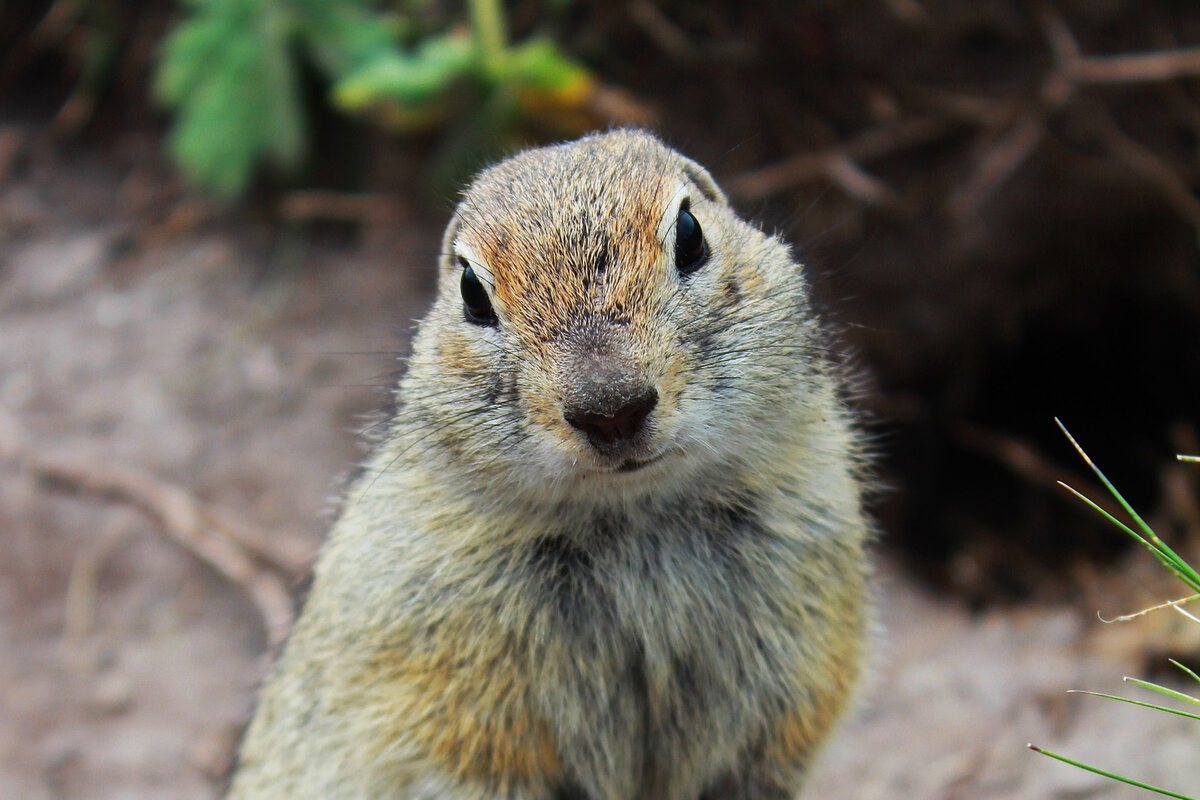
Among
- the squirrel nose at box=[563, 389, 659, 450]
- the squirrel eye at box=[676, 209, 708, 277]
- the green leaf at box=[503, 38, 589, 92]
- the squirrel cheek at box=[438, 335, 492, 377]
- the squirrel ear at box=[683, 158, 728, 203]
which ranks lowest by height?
the squirrel nose at box=[563, 389, 659, 450]

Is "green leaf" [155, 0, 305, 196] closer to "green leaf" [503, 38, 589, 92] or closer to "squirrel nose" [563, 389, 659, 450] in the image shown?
"green leaf" [503, 38, 589, 92]

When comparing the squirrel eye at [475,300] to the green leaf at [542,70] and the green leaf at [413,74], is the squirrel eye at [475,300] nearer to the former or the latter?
the green leaf at [413,74]

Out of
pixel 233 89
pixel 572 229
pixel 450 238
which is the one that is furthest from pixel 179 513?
pixel 572 229

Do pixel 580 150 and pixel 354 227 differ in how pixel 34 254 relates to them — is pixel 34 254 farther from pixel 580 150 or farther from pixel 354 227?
pixel 580 150

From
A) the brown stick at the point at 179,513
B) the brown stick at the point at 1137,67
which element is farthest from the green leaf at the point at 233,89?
the brown stick at the point at 1137,67

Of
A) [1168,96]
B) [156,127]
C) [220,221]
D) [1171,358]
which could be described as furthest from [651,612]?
[156,127]

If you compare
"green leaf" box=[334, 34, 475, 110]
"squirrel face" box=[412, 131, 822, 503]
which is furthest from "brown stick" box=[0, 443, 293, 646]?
"squirrel face" box=[412, 131, 822, 503]

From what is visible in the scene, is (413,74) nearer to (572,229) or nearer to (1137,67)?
(572,229)
